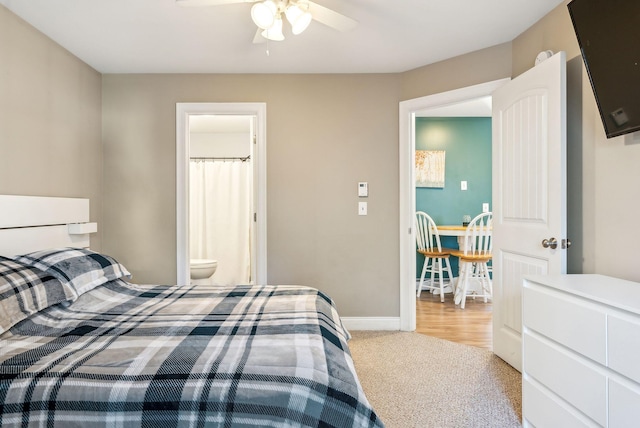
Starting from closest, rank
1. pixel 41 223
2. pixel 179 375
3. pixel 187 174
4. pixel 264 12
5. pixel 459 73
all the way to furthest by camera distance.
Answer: pixel 179 375 < pixel 264 12 < pixel 41 223 < pixel 459 73 < pixel 187 174

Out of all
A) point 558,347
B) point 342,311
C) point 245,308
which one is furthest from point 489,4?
point 342,311

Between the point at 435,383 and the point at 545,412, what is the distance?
71cm

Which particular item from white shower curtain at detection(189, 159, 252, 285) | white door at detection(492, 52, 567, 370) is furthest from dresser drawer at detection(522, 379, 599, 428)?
white shower curtain at detection(189, 159, 252, 285)

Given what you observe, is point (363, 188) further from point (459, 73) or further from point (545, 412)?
point (545, 412)

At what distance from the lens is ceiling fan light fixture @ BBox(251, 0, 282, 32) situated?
5.44ft

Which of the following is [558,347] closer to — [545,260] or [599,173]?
[545,260]

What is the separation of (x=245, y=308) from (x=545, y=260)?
5.48 ft

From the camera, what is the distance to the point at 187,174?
3.10 meters

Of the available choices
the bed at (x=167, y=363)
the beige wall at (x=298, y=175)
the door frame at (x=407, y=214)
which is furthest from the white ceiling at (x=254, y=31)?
the bed at (x=167, y=363)

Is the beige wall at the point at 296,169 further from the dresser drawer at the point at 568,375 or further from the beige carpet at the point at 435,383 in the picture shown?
the dresser drawer at the point at 568,375

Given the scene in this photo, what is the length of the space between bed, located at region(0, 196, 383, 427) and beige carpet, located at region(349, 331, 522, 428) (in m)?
0.73

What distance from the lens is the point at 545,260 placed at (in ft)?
6.55

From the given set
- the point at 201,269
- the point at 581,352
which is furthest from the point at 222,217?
the point at 581,352

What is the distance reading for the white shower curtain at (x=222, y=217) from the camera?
185 inches
